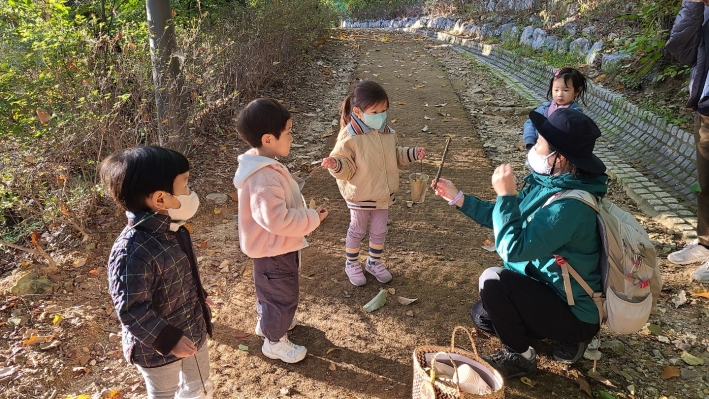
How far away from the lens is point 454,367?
2180 millimetres

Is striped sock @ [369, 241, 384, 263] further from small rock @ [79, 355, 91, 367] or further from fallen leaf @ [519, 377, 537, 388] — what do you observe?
small rock @ [79, 355, 91, 367]

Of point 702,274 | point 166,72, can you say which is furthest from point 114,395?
point 702,274

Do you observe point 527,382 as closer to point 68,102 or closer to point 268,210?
point 268,210

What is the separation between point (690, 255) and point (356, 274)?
2764mm

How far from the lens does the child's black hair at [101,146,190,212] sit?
194cm

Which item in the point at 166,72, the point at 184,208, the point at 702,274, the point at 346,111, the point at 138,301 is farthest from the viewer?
the point at 166,72

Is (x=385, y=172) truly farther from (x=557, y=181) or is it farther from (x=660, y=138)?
(x=660, y=138)

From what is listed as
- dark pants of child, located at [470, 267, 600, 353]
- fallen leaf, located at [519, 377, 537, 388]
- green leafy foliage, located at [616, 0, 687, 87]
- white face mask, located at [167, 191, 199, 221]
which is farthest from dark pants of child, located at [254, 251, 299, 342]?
green leafy foliage, located at [616, 0, 687, 87]

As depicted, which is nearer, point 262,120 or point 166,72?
point 262,120

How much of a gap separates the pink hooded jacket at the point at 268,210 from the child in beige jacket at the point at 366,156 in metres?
0.67

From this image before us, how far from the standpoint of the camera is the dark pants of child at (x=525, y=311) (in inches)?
101

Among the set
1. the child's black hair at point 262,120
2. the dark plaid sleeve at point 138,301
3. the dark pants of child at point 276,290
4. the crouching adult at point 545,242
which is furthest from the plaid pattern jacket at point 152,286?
the crouching adult at point 545,242

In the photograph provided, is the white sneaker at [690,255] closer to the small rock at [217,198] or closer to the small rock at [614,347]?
the small rock at [614,347]

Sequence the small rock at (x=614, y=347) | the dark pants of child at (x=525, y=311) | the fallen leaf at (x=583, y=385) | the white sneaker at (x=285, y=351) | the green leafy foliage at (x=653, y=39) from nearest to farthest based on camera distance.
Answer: the dark pants of child at (x=525, y=311), the fallen leaf at (x=583, y=385), the white sneaker at (x=285, y=351), the small rock at (x=614, y=347), the green leafy foliage at (x=653, y=39)
